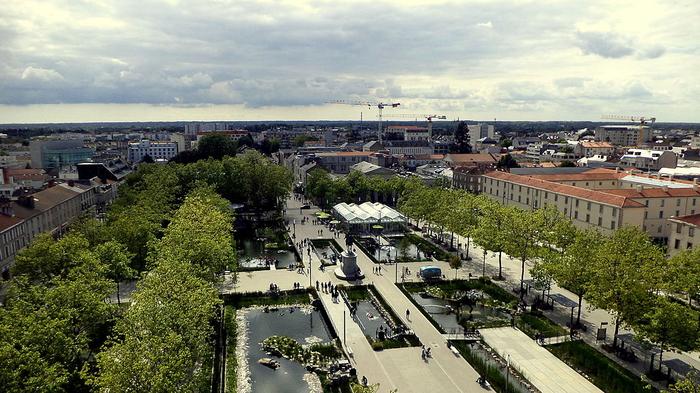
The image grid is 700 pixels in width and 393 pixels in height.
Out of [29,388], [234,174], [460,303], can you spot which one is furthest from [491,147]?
[29,388]

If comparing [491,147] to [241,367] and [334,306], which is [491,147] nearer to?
[334,306]

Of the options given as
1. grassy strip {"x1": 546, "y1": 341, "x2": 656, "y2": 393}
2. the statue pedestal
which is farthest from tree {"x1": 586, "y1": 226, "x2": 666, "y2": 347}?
the statue pedestal

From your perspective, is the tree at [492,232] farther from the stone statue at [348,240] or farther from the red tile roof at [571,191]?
the red tile roof at [571,191]

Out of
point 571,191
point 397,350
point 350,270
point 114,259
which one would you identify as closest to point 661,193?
point 571,191

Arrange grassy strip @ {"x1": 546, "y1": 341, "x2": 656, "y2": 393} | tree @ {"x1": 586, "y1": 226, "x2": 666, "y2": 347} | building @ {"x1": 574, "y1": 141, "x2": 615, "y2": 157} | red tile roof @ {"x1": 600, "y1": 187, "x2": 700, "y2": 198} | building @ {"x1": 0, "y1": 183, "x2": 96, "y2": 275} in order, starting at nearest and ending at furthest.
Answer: grassy strip @ {"x1": 546, "y1": 341, "x2": 656, "y2": 393} → tree @ {"x1": 586, "y1": 226, "x2": 666, "y2": 347} → building @ {"x1": 0, "y1": 183, "x2": 96, "y2": 275} → red tile roof @ {"x1": 600, "y1": 187, "x2": 700, "y2": 198} → building @ {"x1": 574, "y1": 141, "x2": 615, "y2": 157}

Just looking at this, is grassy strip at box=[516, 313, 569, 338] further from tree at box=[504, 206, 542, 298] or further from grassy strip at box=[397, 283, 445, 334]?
grassy strip at box=[397, 283, 445, 334]
